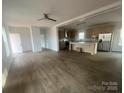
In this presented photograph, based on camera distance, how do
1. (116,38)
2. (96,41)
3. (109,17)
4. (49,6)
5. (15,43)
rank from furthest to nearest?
(15,43) → (96,41) → (116,38) → (109,17) → (49,6)

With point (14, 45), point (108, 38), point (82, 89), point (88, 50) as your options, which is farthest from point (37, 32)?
point (108, 38)

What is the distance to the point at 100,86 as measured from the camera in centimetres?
205

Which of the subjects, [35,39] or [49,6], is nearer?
[49,6]

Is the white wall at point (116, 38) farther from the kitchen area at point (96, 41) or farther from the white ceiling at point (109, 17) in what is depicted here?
the white ceiling at point (109, 17)

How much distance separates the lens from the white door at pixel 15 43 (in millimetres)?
6891

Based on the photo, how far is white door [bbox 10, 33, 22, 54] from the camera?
6.89 m

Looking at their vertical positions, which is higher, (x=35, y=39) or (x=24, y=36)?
(x=24, y=36)

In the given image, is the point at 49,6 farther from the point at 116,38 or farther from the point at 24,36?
the point at 116,38

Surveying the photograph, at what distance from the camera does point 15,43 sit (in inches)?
277

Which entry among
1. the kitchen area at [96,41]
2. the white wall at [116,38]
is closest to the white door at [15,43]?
the kitchen area at [96,41]

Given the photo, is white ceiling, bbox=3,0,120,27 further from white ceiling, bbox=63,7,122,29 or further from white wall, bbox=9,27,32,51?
white wall, bbox=9,27,32,51

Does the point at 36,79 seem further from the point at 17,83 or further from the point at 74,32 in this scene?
the point at 74,32

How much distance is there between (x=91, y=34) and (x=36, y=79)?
7.82 m

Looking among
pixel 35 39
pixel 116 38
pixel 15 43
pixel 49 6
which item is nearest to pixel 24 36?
pixel 15 43
